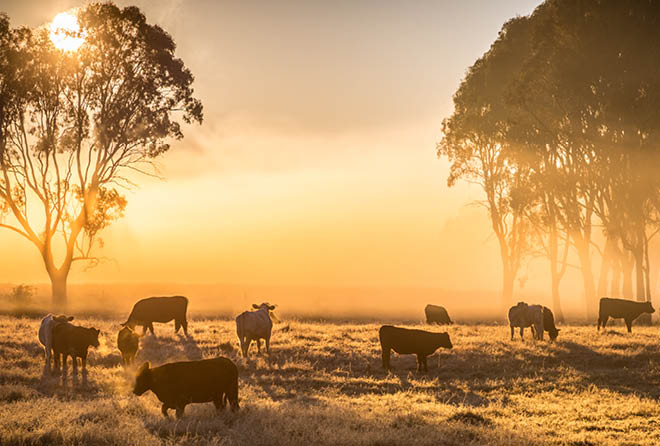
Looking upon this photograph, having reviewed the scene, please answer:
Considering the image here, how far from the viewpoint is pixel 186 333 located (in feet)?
84.7

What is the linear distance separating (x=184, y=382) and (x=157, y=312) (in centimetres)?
1452

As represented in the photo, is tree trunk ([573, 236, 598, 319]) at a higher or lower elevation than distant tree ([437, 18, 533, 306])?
lower

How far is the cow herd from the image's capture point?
480 inches

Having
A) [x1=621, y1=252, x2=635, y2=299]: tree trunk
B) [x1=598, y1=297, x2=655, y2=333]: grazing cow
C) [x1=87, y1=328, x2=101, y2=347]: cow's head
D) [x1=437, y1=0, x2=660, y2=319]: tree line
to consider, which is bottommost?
[x1=87, y1=328, x2=101, y2=347]: cow's head

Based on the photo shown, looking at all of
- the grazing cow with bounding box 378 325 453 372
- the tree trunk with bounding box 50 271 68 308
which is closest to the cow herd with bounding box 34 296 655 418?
the grazing cow with bounding box 378 325 453 372

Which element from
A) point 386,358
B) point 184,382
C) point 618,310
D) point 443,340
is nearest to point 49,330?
point 184,382

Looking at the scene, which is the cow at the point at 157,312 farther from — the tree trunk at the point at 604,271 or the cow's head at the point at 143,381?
the tree trunk at the point at 604,271

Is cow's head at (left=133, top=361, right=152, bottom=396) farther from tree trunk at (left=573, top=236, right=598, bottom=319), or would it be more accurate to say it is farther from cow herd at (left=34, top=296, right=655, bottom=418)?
tree trunk at (left=573, top=236, right=598, bottom=319)

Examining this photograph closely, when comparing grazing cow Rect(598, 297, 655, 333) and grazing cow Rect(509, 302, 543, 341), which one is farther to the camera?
grazing cow Rect(598, 297, 655, 333)

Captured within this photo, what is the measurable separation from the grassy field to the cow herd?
0.50 m

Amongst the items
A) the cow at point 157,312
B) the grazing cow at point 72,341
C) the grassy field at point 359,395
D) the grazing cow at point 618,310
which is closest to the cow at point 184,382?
the grassy field at point 359,395

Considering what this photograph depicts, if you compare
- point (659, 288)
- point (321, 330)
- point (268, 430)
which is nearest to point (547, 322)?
point (321, 330)

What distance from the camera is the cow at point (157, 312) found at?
2561 cm

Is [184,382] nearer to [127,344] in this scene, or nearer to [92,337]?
[92,337]
